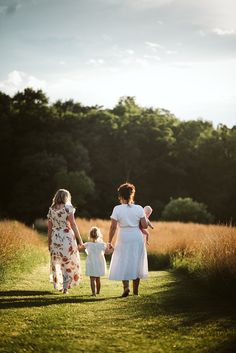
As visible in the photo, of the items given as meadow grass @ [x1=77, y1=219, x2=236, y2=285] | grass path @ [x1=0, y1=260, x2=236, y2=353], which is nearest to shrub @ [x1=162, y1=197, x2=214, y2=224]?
meadow grass @ [x1=77, y1=219, x2=236, y2=285]

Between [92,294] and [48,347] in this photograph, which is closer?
[48,347]

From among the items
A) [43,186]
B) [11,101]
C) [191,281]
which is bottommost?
[191,281]

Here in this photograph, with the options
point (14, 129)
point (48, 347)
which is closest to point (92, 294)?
point (48, 347)

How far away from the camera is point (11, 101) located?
53375 mm

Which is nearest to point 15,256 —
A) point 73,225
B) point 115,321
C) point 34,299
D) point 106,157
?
point 73,225

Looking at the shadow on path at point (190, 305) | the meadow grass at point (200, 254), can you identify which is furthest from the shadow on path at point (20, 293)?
the meadow grass at point (200, 254)

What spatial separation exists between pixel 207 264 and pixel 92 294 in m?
2.39

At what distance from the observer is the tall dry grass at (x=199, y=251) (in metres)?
8.99

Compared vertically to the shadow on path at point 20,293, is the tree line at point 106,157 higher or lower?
higher

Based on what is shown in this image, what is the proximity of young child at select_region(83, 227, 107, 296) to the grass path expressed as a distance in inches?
11.6

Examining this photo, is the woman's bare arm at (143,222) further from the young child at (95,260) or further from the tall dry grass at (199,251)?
the tall dry grass at (199,251)

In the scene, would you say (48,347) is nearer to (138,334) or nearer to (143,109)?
(138,334)

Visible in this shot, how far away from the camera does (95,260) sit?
8.97 meters

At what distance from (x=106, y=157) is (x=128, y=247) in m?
43.7
